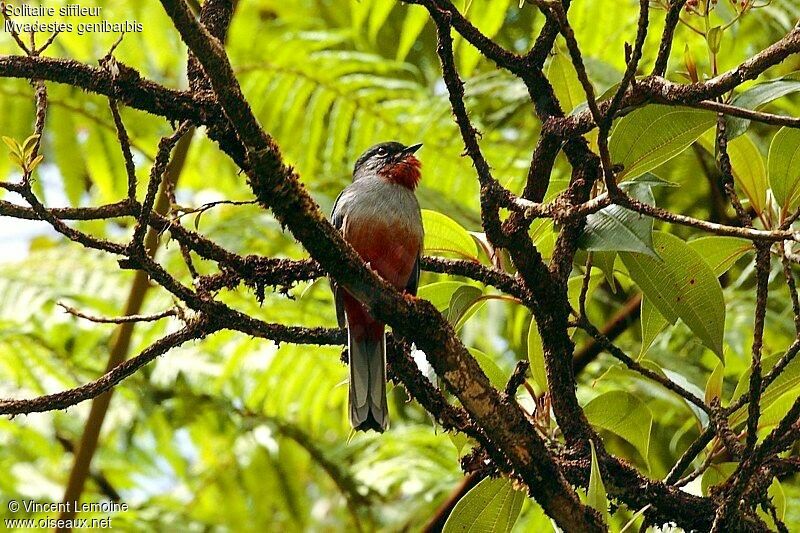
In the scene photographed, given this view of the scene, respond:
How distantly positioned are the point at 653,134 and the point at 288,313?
3152 mm

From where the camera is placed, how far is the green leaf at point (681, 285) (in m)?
1.98

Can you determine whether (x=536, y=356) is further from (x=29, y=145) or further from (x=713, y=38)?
(x=29, y=145)

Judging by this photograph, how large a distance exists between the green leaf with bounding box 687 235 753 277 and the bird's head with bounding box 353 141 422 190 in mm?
1615

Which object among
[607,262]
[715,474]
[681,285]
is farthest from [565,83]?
[715,474]

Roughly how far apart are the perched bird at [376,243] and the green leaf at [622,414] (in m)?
0.55

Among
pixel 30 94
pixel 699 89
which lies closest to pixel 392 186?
pixel 699 89

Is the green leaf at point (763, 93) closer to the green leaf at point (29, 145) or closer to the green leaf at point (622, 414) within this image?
the green leaf at point (622, 414)

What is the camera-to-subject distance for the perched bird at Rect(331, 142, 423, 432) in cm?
250

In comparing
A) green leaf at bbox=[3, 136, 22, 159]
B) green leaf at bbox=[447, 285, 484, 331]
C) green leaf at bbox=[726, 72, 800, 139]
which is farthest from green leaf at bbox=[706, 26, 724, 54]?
green leaf at bbox=[3, 136, 22, 159]

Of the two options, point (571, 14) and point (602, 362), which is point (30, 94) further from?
point (602, 362)

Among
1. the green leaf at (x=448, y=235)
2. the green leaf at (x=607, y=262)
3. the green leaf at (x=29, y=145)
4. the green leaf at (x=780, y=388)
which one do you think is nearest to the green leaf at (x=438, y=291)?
the green leaf at (x=448, y=235)

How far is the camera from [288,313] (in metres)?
4.77

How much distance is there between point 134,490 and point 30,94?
2.48 m

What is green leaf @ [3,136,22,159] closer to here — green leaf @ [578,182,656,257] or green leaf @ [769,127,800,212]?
green leaf @ [578,182,656,257]
